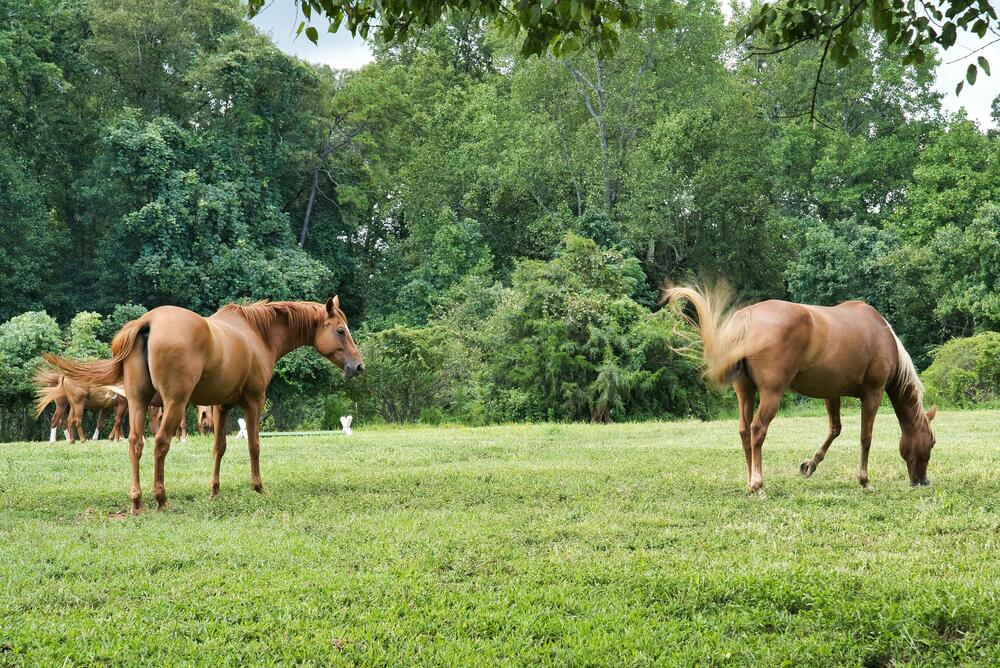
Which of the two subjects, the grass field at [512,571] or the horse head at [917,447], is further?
the horse head at [917,447]

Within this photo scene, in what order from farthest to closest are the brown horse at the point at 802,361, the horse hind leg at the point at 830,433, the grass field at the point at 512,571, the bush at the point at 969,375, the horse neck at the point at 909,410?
the bush at the point at 969,375 < the horse hind leg at the point at 830,433 < the horse neck at the point at 909,410 < the brown horse at the point at 802,361 < the grass field at the point at 512,571

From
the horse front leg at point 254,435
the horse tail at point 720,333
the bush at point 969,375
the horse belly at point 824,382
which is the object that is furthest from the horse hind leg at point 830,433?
the bush at point 969,375

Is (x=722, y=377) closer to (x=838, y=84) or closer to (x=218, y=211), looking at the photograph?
(x=218, y=211)

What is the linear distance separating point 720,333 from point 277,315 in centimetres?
447

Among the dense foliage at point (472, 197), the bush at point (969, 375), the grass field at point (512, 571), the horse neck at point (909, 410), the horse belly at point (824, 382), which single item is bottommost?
the grass field at point (512, 571)

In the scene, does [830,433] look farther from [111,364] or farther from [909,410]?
[111,364]

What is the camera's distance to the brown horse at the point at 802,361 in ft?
26.5

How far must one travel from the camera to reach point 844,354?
8352mm

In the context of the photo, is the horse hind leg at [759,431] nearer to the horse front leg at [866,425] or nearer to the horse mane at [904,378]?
the horse front leg at [866,425]

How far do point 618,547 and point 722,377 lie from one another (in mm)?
2713

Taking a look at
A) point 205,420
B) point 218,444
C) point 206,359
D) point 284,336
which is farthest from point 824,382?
point 205,420

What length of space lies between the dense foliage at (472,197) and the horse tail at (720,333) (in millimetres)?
15436

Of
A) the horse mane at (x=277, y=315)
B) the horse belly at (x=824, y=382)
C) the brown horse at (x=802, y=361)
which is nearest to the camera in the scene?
the brown horse at (x=802, y=361)

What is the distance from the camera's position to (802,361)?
27.1 feet
